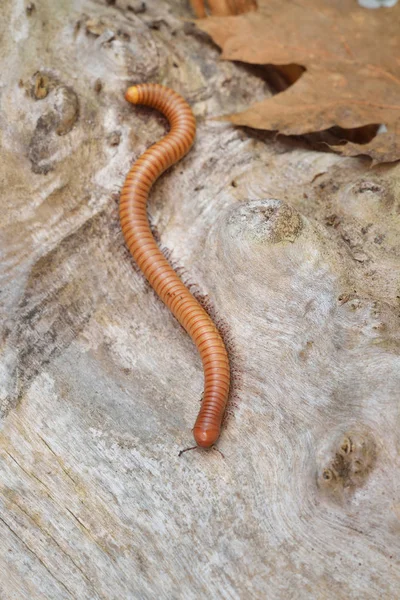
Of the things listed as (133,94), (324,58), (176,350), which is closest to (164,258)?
(176,350)

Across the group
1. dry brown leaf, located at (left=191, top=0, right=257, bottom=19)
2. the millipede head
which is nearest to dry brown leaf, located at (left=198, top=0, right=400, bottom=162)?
dry brown leaf, located at (left=191, top=0, right=257, bottom=19)

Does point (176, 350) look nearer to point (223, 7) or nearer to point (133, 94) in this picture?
point (133, 94)

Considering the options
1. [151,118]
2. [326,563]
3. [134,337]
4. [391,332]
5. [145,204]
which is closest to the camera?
[326,563]

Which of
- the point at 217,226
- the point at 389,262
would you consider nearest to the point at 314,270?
the point at 389,262

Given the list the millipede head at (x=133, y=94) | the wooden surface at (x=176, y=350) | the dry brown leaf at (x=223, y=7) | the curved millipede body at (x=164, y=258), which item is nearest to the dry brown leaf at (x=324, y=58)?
the wooden surface at (x=176, y=350)

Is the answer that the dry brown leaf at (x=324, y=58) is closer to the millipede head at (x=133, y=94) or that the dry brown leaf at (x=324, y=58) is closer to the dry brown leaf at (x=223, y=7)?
the dry brown leaf at (x=223, y=7)

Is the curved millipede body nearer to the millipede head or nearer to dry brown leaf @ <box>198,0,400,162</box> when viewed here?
the millipede head

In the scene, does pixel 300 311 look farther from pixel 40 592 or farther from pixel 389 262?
pixel 40 592

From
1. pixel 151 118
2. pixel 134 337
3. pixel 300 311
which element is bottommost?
pixel 134 337
